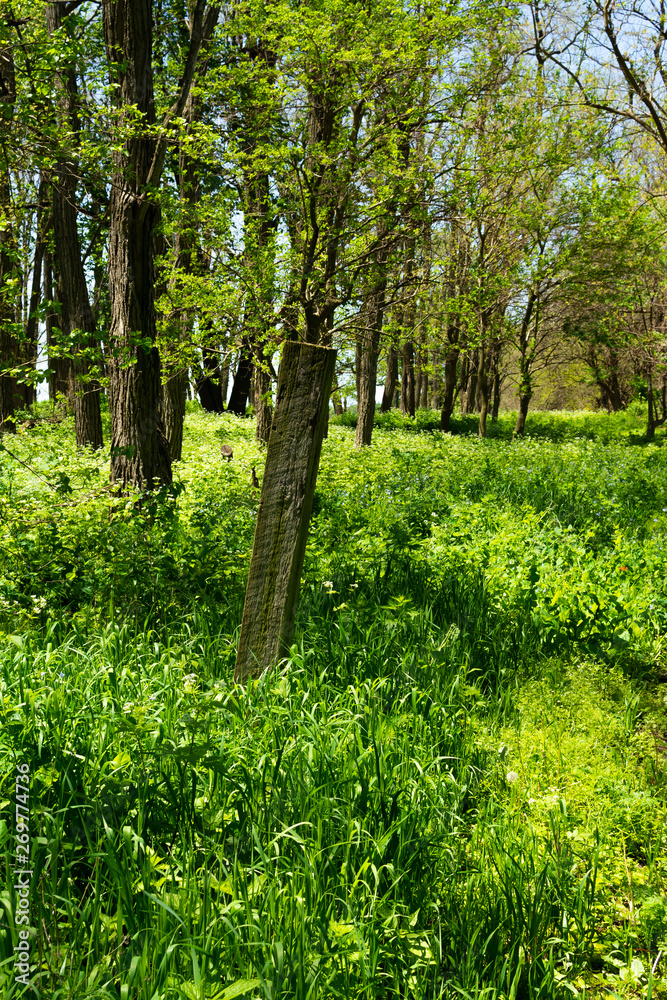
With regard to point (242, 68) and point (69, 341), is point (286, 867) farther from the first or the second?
point (242, 68)

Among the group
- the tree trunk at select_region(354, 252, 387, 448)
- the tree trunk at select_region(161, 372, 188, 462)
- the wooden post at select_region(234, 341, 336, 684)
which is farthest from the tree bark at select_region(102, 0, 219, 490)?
the tree trunk at select_region(354, 252, 387, 448)

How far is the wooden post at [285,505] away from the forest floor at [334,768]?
22 cm

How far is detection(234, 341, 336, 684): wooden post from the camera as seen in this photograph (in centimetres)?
336

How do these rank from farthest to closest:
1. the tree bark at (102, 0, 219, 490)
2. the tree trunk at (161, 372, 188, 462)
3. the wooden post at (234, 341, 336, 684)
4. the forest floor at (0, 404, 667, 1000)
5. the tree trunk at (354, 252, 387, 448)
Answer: the tree trunk at (354, 252, 387, 448) → the tree trunk at (161, 372, 188, 462) → the tree bark at (102, 0, 219, 490) → the wooden post at (234, 341, 336, 684) → the forest floor at (0, 404, 667, 1000)

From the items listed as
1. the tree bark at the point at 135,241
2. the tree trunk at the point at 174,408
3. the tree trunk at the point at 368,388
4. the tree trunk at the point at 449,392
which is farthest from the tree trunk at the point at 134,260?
the tree trunk at the point at 449,392

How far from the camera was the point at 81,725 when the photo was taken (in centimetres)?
282

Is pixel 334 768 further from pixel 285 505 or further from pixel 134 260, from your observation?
pixel 134 260

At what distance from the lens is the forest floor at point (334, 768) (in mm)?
2031

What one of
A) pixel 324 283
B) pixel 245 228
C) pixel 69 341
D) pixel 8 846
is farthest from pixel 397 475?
pixel 8 846

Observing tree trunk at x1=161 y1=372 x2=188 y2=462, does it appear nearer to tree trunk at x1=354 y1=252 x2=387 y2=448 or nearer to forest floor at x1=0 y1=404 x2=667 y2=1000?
tree trunk at x1=354 y1=252 x2=387 y2=448

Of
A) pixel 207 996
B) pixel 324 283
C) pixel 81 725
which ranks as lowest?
pixel 207 996

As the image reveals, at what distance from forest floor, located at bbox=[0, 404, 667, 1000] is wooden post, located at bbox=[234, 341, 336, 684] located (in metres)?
0.22

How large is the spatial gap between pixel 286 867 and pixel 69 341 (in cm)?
339

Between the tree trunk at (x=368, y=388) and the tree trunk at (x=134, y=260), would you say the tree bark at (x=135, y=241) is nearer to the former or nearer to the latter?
the tree trunk at (x=134, y=260)
